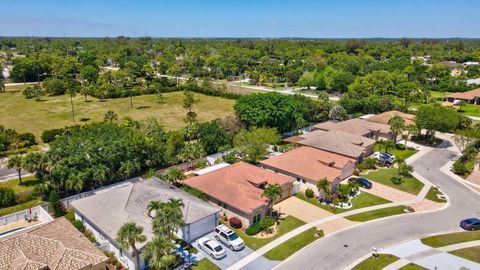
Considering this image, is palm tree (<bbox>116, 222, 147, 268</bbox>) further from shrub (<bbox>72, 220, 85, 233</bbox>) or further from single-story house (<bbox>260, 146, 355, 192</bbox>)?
single-story house (<bbox>260, 146, 355, 192</bbox>)

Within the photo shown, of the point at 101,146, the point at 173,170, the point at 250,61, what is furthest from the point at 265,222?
the point at 250,61

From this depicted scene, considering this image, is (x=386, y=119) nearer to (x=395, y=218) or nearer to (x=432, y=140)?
(x=432, y=140)

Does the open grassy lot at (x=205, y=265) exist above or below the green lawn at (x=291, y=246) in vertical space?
below

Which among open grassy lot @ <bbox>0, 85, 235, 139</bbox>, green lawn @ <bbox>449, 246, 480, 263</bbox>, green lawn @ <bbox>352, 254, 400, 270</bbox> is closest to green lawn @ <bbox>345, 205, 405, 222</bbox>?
green lawn @ <bbox>352, 254, 400, 270</bbox>

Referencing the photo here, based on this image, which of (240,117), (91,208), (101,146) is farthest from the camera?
(240,117)

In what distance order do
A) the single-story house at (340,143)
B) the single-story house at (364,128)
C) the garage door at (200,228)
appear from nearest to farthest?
the garage door at (200,228)
the single-story house at (340,143)
the single-story house at (364,128)

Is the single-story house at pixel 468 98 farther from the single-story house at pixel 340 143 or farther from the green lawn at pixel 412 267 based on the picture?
the green lawn at pixel 412 267

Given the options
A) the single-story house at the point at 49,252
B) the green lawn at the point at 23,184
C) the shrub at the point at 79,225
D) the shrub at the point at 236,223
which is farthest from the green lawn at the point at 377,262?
the green lawn at the point at 23,184
